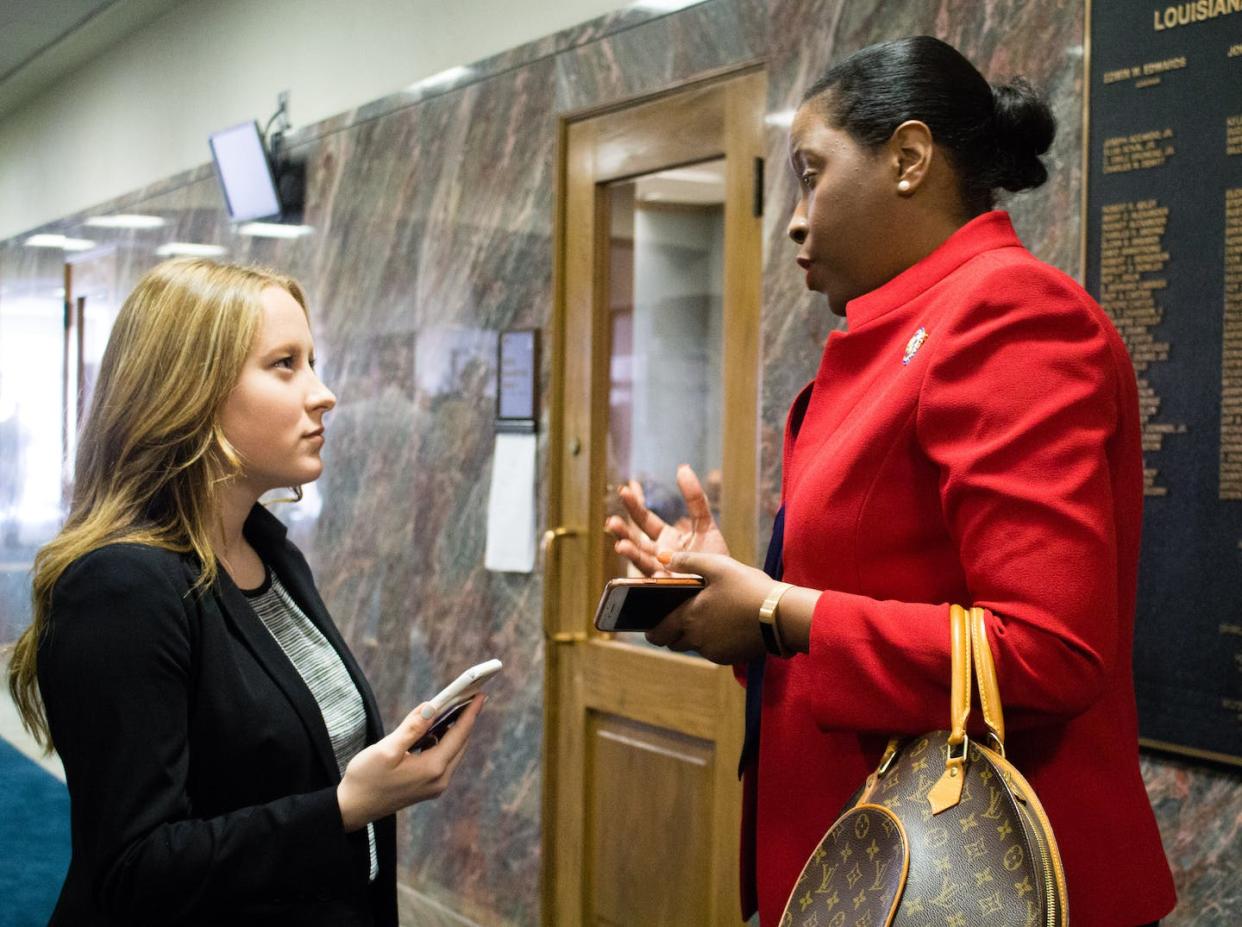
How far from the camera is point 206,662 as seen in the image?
149 centimetres

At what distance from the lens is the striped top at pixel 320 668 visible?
1.67 metres

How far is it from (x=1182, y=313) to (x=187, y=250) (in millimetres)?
5109

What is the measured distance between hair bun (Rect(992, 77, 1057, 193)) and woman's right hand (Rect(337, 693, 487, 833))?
3.00 feet

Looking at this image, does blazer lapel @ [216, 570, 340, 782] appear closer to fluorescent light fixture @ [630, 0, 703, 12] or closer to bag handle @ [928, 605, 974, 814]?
bag handle @ [928, 605, 974, 814]

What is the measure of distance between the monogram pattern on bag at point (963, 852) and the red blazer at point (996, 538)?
7cm

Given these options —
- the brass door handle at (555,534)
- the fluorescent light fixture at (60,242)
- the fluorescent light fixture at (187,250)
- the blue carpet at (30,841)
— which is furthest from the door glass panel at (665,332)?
the fluorescent light fixture at (60,242)

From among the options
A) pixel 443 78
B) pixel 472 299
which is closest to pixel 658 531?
pixel 472 299

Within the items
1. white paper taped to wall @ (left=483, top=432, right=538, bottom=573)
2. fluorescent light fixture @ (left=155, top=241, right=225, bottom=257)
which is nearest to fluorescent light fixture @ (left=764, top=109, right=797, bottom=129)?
white paper taped to wall @ (left=483, top=432, right=538, bottom=573)

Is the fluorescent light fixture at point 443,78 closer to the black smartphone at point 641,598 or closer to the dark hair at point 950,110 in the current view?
the dark hair at point 950,110

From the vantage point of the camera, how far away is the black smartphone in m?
1.43

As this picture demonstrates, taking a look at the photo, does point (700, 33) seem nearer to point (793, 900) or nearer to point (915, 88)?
point (915, 88)

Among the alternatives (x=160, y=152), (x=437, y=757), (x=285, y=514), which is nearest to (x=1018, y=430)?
(x=437, y=757)

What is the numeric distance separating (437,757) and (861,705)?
0.54 metres

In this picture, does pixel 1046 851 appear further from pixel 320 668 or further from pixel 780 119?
pixel 780 119
